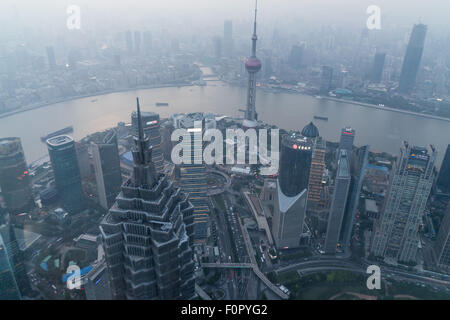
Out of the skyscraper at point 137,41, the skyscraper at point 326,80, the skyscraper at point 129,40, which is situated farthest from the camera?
the skyscraper at point 137,41

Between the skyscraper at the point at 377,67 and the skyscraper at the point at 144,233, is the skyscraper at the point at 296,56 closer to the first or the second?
the skyscraper at the point at 377,67

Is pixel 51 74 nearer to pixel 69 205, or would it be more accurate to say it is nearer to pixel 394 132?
pixel 69 205

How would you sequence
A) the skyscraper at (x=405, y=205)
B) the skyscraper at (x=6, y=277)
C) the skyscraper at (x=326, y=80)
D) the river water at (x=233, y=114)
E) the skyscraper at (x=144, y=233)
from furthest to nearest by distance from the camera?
the skyscraper at (x=326, y=80) → the river water at (x=233, y=114) → the skyscraper at (x=405, y=205) → the skyscraper at (x=6, y=277) → the skyscraper at (x=144, y=233)

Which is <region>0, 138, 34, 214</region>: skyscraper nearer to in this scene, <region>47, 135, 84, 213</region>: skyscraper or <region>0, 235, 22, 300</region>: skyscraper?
<region>47, 135, 84, 213</region>: skyscraper

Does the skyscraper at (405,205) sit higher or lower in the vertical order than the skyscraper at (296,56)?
lower

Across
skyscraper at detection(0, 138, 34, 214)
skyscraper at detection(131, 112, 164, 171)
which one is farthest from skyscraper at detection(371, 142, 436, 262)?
skyscraper at detection(0, 138, 34, 214)

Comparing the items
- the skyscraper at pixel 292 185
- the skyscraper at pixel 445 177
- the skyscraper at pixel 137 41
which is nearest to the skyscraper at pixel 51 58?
the skyscraper at pixel 137 41

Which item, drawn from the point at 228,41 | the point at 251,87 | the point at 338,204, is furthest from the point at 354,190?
the point at 228,41
